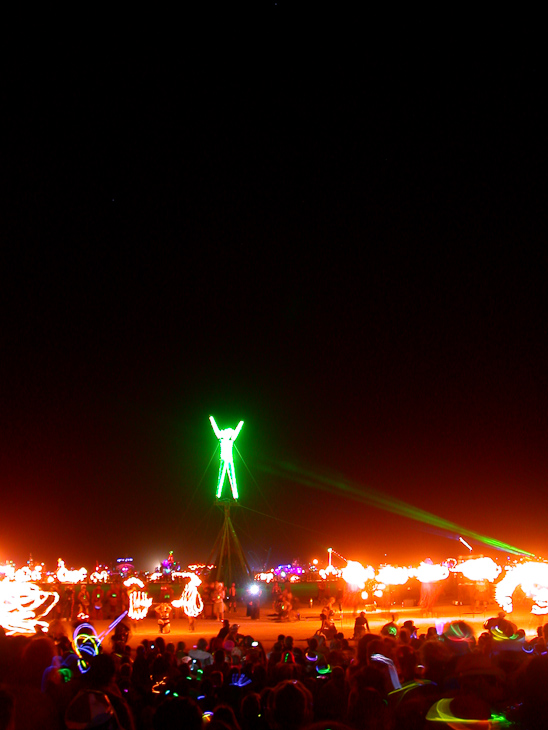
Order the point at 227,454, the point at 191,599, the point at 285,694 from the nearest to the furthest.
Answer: the point at 285,694 < the point at 191,599 < the point at 227,454

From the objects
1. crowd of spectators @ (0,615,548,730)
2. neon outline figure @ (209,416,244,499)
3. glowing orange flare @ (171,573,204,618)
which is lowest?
crowd of spectators @ (0,615,548,730)

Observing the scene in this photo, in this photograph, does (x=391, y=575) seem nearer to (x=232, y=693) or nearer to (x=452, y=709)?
(x=232, y=693)

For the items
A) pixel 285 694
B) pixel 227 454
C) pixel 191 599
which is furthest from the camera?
pixel 227 454

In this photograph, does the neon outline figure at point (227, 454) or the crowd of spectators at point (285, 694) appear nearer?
the crowd of spectators at point (285, 694)

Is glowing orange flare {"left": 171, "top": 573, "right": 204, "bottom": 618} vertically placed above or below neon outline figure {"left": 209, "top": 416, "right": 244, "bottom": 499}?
below

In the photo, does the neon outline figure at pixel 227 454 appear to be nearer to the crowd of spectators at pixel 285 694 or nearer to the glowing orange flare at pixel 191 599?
the glowing orange flare at pixel 191 599

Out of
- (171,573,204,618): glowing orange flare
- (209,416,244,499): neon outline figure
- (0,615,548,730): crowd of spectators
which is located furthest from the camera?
(209,416,244,499): neon outline figure

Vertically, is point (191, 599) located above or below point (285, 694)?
above

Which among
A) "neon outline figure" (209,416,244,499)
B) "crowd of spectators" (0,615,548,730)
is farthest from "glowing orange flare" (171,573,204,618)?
"neon outline figure" (209,416,244,499)

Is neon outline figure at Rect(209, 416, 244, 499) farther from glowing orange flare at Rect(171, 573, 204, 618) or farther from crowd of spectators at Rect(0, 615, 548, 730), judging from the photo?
crowd of spectators at Rect(0, 615, 548, 730)

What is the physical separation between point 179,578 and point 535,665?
41117 mm

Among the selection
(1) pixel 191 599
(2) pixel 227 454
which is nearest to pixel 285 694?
(1) pixel 191 599

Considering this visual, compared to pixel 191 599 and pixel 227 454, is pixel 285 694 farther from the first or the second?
pixel 227 454

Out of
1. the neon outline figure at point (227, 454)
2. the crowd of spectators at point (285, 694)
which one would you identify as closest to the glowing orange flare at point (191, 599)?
the crowd of spectators at point (285, 694)
